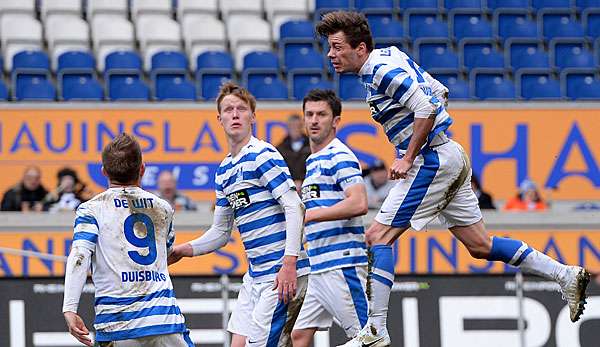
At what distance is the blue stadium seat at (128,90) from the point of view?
1728cm

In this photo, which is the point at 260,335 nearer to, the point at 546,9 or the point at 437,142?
the point at 437,142

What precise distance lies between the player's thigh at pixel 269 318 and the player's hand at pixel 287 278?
0.83 ft

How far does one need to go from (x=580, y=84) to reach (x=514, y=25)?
5.93 feet

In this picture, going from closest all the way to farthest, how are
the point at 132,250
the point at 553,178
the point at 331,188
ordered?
1. the point at 132,250
2. the point at 331,188
3. the point at 553,178

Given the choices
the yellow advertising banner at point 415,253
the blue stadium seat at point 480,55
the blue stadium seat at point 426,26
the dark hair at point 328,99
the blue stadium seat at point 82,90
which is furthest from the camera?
the blue stadium seat at point 426,26

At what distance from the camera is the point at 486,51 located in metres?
18.7

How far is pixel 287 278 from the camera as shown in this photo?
8094 mm

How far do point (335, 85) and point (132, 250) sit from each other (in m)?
10.5

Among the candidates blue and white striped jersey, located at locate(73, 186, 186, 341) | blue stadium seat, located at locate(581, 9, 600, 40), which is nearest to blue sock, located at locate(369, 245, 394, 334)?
blue and white striped jersey, located at locate(73, 186, 186, 341)

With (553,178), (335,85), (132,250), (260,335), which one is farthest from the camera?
(335,85)

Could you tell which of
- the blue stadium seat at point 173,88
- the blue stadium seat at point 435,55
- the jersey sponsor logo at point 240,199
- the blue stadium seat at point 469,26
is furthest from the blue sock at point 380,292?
the blue stadium seat at point 469,26

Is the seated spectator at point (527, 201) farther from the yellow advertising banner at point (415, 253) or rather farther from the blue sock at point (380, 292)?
the blue sock at point (380, 292)

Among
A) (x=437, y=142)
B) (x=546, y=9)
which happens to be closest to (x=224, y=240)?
(x=437, y=142)

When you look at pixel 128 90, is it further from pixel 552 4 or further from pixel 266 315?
pixel 266 315
